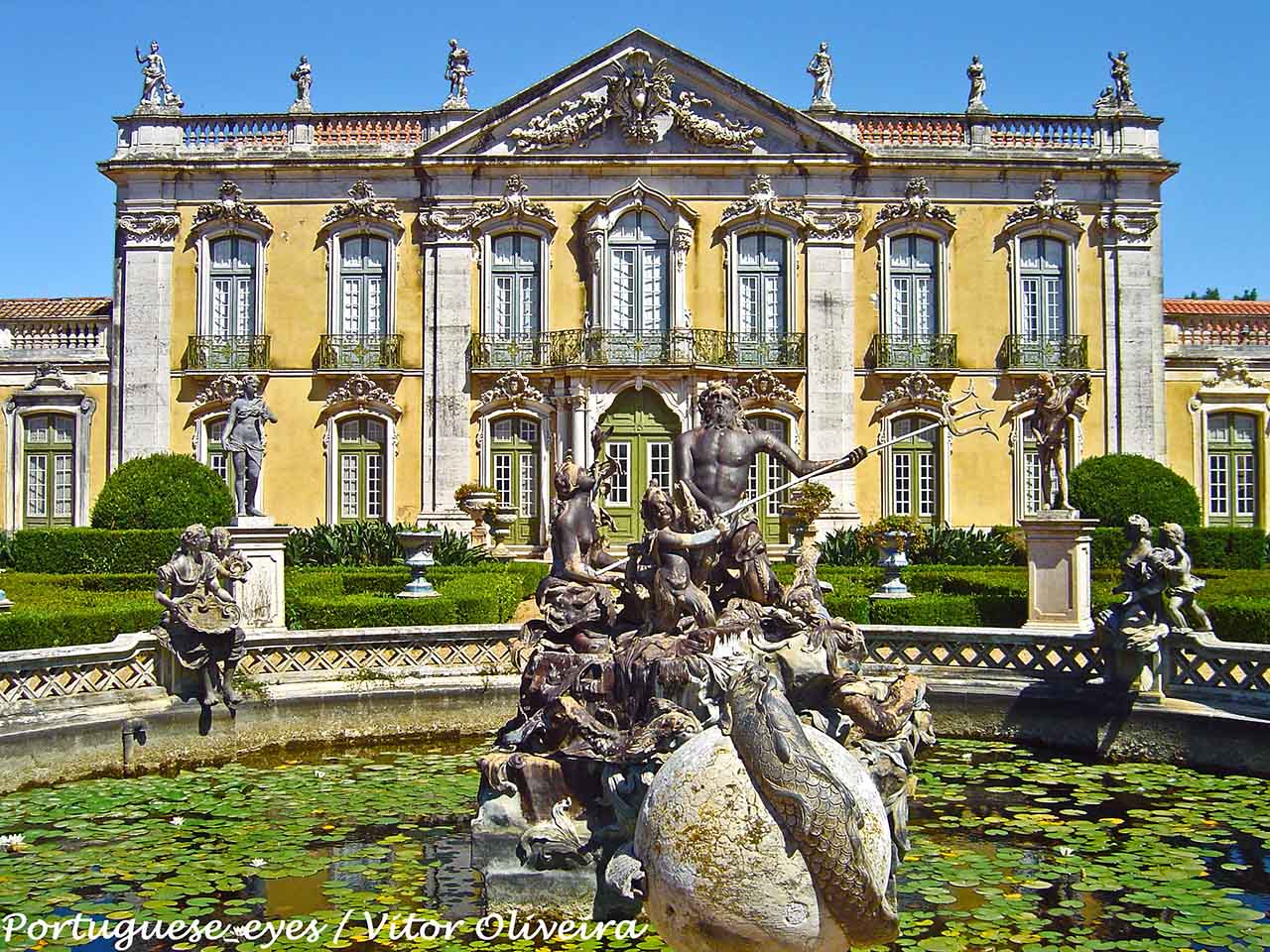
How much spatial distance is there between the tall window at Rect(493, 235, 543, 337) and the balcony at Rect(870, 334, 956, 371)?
6.19 meters

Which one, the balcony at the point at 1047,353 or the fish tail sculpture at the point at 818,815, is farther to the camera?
the balcony at the point at 1047,353

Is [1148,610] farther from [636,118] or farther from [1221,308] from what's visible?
[1221,308]

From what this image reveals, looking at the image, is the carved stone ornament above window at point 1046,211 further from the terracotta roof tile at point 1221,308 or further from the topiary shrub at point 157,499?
the topiary shrub at point 157,499

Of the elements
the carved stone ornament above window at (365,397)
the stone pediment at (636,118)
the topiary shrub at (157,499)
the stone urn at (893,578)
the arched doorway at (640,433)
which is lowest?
the stone urn at (893,578)

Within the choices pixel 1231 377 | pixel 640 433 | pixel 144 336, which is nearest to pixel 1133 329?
pixel 1231 377

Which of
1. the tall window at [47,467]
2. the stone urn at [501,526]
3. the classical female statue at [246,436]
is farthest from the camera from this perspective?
the tall window at [47,467]

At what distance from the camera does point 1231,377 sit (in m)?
23.2

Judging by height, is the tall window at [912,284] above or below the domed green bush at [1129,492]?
above

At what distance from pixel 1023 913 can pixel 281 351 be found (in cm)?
1971

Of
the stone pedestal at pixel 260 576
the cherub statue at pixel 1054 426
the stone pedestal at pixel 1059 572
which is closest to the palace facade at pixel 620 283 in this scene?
the cherub statue at pixel 1054 426

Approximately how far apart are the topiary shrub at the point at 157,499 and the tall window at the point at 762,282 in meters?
9.67

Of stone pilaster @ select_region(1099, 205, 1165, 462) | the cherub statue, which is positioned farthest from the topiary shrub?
stone pilaster @ select_region(1099, 205, 1165, 462)

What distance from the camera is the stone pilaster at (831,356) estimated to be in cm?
2292

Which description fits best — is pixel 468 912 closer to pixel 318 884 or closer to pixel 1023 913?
pixel 318 884
